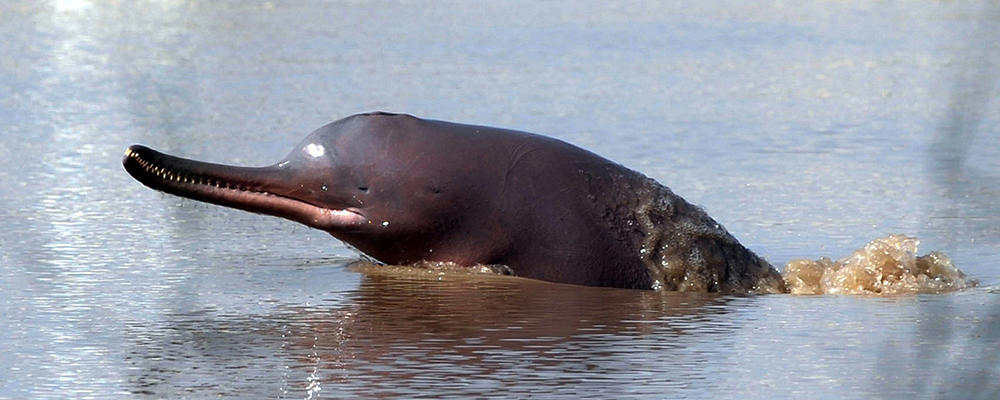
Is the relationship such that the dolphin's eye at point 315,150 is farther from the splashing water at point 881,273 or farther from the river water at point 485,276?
the splashing water at point 881,273

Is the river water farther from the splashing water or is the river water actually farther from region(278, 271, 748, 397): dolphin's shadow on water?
the splashing water

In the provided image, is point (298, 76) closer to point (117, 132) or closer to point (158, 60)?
point (158, 60)

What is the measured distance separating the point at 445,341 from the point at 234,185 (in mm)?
1604

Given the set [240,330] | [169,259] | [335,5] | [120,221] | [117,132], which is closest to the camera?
[240,330]

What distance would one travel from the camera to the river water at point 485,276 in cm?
499

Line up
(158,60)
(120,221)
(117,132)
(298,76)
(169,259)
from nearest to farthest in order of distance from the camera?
(169,259) → (120,221) → (117,132) → (298,76) → (158,60)

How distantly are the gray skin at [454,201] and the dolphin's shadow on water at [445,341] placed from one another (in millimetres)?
137

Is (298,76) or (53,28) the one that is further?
(53,28)

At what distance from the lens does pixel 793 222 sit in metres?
8.54

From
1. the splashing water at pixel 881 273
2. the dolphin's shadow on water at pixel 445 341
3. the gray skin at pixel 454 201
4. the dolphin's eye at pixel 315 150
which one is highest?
the dolphin's eye at pixel 315 150

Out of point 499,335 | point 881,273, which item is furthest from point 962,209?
point 499,335

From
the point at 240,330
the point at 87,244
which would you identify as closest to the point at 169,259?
the point at 87,244

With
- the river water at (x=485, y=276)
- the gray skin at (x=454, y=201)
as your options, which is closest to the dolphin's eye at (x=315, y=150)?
the gray skin at (x=454, y=201)

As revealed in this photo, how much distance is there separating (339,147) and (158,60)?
30.5 feet
